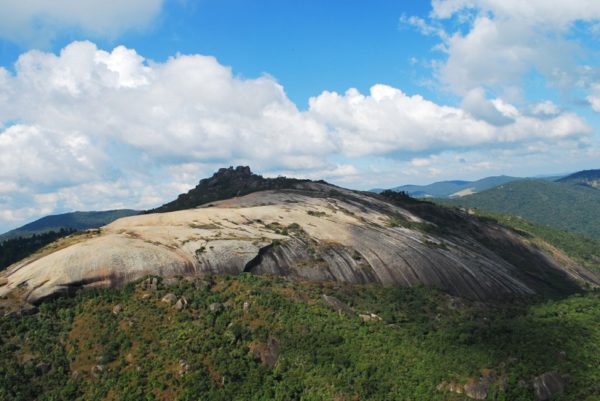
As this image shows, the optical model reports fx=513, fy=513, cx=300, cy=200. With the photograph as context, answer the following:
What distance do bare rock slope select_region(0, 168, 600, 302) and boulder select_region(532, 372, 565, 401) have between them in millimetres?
32476

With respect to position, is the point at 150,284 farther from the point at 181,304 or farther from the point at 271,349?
the point at 271,349

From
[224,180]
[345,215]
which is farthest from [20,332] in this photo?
[224,180]

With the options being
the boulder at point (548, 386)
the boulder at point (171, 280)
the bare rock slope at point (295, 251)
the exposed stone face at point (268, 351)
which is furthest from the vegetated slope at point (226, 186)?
the boulder at point (548, 386)

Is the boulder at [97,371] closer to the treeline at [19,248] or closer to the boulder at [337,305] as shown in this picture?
the boulder at [337,305]

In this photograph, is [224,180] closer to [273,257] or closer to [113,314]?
[273,257]

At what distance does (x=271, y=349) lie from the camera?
6712 cm

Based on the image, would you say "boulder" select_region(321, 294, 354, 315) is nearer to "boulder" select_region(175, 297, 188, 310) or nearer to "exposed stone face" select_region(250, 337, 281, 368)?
"exposed stone face" select_region(250, 337, 281, 368)

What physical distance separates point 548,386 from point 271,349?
33422 mm

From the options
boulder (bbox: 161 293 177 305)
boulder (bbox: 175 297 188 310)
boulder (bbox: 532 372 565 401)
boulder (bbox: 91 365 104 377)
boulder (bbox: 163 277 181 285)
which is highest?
boulder (bbox: 163 277 181 285)

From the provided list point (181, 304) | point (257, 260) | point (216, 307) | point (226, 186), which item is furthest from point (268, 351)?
point (226, 186)

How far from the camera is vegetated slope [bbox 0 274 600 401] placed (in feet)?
197

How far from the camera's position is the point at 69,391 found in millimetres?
58875

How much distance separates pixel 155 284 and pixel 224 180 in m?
93.3

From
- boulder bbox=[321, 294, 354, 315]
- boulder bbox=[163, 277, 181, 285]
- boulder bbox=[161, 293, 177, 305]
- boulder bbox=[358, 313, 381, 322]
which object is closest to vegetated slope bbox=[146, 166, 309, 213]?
boulder bbox=[163, 277, 181, 285]
